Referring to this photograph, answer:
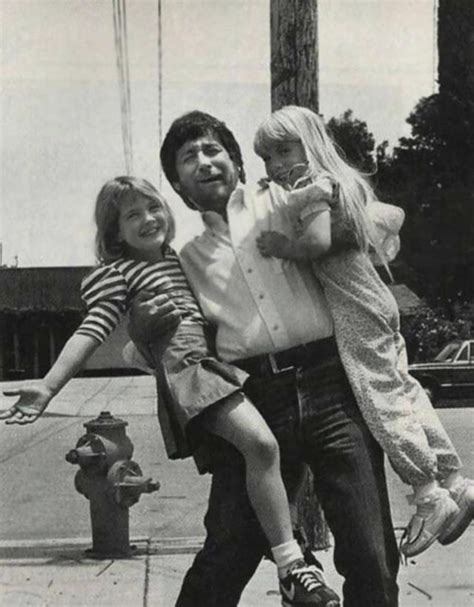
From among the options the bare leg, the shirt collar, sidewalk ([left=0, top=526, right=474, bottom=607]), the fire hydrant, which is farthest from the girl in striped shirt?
the fire hydrant

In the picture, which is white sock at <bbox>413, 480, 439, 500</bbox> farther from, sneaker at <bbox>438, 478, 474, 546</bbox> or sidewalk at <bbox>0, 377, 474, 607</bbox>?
sidewalk at <bbox>0, 377, 474, 607</bbox>

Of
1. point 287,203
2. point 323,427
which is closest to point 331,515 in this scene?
point 323,427

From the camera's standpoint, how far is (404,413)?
10.8 ft

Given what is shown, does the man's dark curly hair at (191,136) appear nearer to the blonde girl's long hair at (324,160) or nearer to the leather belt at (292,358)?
the blonde girl's long hair at (324,160)

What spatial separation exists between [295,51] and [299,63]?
7 cm

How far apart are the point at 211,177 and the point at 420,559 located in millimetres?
3885

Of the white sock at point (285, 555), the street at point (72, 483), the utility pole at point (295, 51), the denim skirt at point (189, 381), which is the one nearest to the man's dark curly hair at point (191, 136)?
the denim skirt at point (189, 381)

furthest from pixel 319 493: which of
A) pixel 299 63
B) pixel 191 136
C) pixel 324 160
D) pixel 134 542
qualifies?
pixel 134 542

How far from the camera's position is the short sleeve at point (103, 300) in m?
3.32

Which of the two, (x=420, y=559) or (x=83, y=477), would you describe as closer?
(x=420, y=559)

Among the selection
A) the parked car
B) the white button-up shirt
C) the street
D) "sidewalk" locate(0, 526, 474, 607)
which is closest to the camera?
the white button-up shirt

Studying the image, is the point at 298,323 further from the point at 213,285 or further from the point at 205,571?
the point at 205,571

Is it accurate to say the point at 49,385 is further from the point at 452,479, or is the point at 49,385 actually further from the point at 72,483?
the point at 72,483

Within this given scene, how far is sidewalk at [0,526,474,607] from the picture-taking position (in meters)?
5.92
